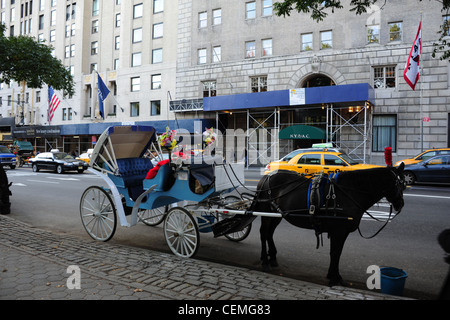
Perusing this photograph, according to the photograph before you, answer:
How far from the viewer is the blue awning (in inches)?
821

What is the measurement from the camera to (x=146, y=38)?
36.0m

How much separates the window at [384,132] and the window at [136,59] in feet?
86.7

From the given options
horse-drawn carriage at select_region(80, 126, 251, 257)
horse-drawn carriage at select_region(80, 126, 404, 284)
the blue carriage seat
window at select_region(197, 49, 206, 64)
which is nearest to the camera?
horse-drawn carriage at select_region(80, 126, 404, 284)

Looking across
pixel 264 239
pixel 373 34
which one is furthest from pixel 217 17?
pixel 264 239

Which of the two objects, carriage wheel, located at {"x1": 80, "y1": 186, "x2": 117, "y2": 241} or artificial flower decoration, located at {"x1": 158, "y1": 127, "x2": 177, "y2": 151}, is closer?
artificial flower decoration, located at {"x1": 158, "y1": 127, "x2": 177, "y2": 151}

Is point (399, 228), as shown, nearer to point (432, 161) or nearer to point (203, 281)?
point (203, 281)

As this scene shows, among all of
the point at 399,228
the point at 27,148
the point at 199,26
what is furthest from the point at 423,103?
the point at 27,148

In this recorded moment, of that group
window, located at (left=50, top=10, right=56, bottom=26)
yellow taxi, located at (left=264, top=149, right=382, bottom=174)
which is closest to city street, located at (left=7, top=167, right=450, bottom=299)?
yellow taxi, located at (left=264, top=149, right=382, bottom=174)

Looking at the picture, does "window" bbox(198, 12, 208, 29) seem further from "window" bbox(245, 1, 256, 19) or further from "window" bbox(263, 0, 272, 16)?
"window" bbox(263, 0, 272, 16)

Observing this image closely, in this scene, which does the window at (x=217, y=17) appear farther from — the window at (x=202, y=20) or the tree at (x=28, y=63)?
the tree at (x=28, y=63)

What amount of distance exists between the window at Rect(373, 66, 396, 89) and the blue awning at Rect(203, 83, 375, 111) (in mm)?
1904

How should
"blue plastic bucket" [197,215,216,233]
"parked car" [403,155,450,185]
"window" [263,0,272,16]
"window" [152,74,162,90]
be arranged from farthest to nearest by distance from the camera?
"window" [152,74,162,90] < "window" [263,0,272,16] < "parked car" [403,155,450,185] < "blue plastic bucket" [197,215,216,233]

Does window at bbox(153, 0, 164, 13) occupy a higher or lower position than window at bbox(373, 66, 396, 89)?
higher

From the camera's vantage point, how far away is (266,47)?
28.0 meters
